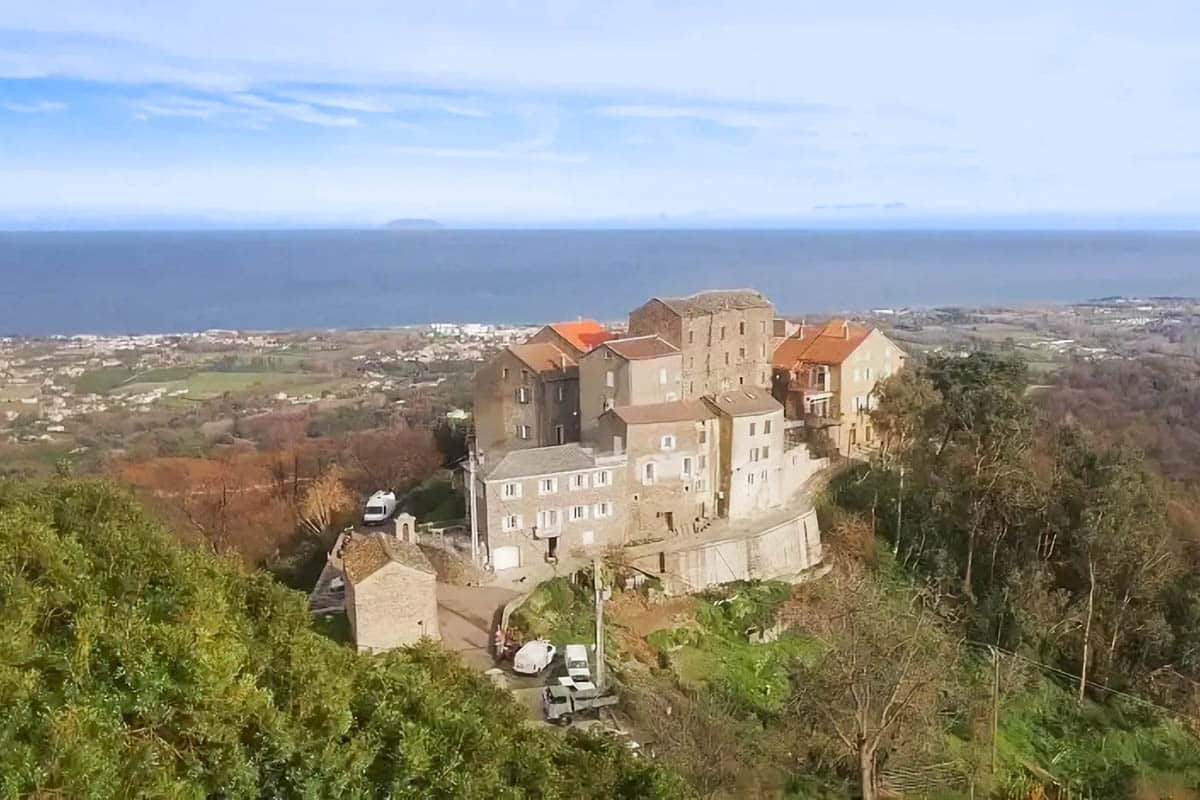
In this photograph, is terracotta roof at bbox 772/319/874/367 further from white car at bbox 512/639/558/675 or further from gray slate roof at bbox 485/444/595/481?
white car at bbox 512/639/558/675

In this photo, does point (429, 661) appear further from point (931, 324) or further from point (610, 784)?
point (931, 324)

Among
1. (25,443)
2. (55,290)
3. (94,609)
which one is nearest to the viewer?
(94,609)

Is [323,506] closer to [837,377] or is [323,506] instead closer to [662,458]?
[662,458]

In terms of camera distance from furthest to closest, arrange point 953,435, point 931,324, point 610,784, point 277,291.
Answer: point 277,291, point 931,324, point 953,435, point 610,784

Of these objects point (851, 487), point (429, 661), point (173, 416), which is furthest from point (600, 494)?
point (173, 416)

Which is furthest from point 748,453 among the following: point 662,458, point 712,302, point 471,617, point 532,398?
point 471,617

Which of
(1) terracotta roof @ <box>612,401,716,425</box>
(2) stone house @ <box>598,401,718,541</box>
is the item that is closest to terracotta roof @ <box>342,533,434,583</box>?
(2) stone house @ <box>598,401,718,541</box>

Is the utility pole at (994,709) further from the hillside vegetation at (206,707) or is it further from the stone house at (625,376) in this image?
the hillside vegetation at (206,707)

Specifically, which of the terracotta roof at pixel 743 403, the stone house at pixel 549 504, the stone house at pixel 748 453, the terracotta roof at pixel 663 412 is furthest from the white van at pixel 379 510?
the terracotta roof at pixel 743 403
